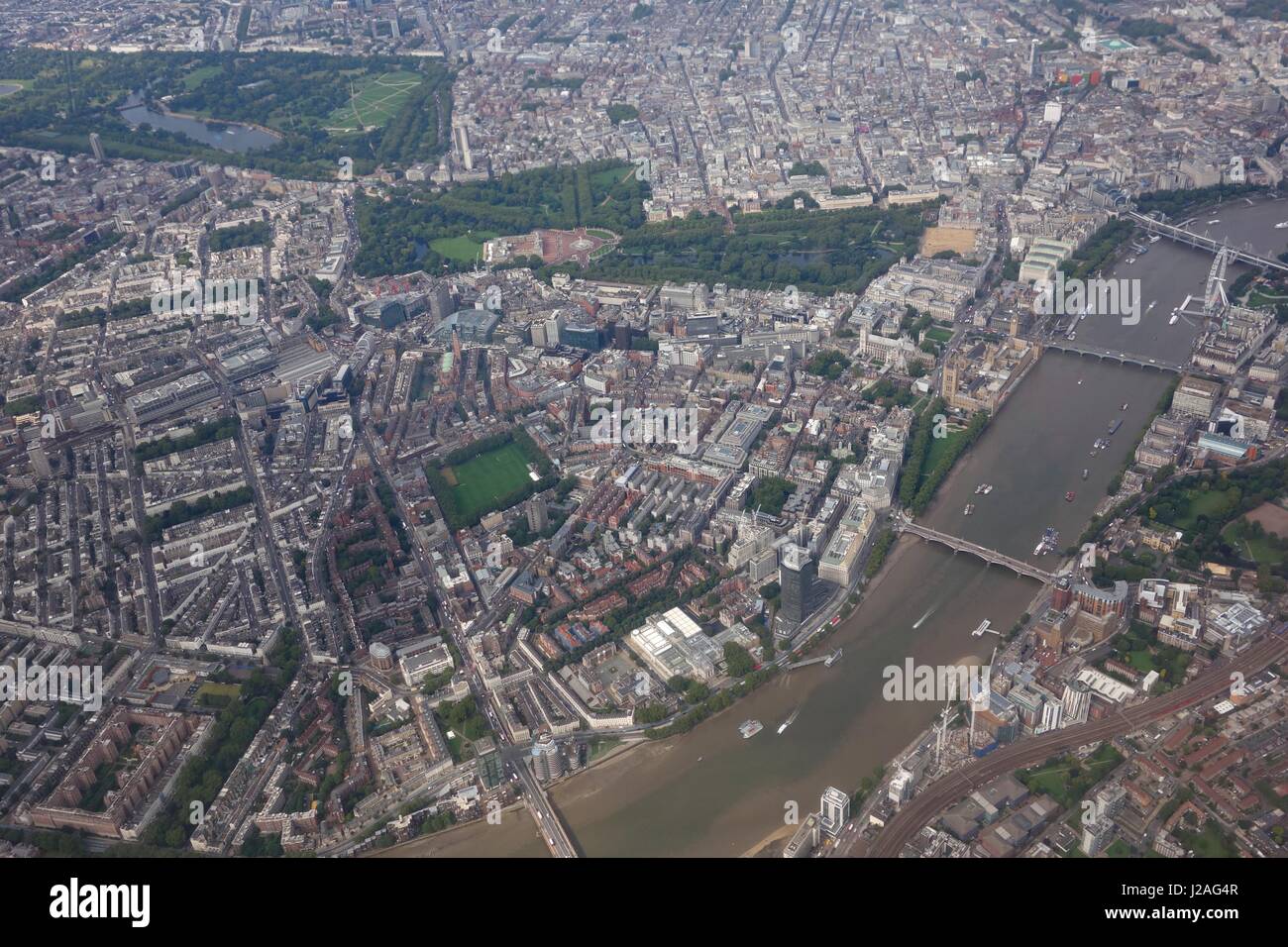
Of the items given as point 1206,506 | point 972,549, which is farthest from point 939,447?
point 1206,506

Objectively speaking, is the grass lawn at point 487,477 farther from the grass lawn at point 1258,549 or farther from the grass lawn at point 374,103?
the grass lawn at point 374,103

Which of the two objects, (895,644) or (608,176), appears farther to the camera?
(608,176)

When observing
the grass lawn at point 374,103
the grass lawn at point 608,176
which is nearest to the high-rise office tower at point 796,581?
the grass lawn at point 608,176

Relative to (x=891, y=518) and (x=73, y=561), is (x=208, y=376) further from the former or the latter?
(x=891, y=518)

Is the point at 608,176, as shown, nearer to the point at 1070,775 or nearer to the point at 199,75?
the point at 199,75

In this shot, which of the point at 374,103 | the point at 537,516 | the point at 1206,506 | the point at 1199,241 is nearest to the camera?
the point at 1206,506

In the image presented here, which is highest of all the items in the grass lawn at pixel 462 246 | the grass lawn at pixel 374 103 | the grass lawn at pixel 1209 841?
the grass lawn at pixel 374 103
